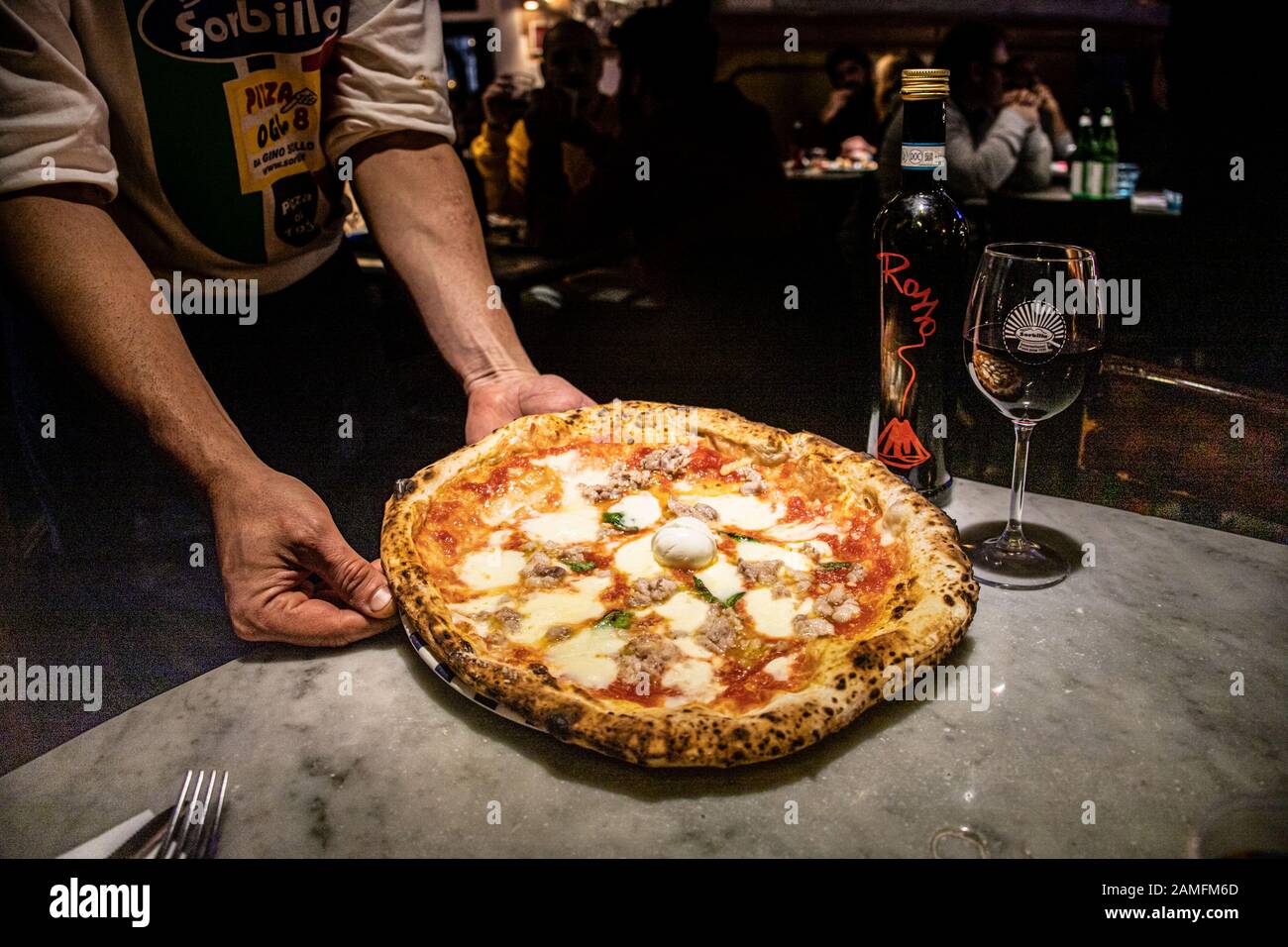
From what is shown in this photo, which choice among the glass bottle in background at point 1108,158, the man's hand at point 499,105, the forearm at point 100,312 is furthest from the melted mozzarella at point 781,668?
the man's hand at point 499,105

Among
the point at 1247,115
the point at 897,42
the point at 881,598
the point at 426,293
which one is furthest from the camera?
the point at 897,42

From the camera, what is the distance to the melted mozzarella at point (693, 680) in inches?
42.4

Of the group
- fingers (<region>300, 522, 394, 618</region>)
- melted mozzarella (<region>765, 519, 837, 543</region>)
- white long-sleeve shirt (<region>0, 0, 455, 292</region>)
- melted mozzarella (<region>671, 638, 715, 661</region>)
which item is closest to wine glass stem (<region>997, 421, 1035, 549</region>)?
melted mozzarella (<region>765, 519, 837, 543</region>)

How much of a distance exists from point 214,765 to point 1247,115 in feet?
11.0

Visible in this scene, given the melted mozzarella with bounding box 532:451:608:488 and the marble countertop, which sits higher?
the melted mozzarella with bounding box 532:451:608:488

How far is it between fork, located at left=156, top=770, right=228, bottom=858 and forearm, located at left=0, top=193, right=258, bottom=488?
2.05ft

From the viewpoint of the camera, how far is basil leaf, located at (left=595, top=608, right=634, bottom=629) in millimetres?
1197

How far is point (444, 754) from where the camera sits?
1013mm

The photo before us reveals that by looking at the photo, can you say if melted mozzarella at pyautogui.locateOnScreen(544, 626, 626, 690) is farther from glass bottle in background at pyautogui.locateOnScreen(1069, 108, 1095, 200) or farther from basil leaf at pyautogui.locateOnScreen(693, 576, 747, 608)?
glass bottle in background at pyautogui.locateOnScreen(1069, 108, 1095, 200)

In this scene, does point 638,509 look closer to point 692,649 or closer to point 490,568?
point 490,568

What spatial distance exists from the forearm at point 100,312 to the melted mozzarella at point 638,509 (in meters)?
0.61
